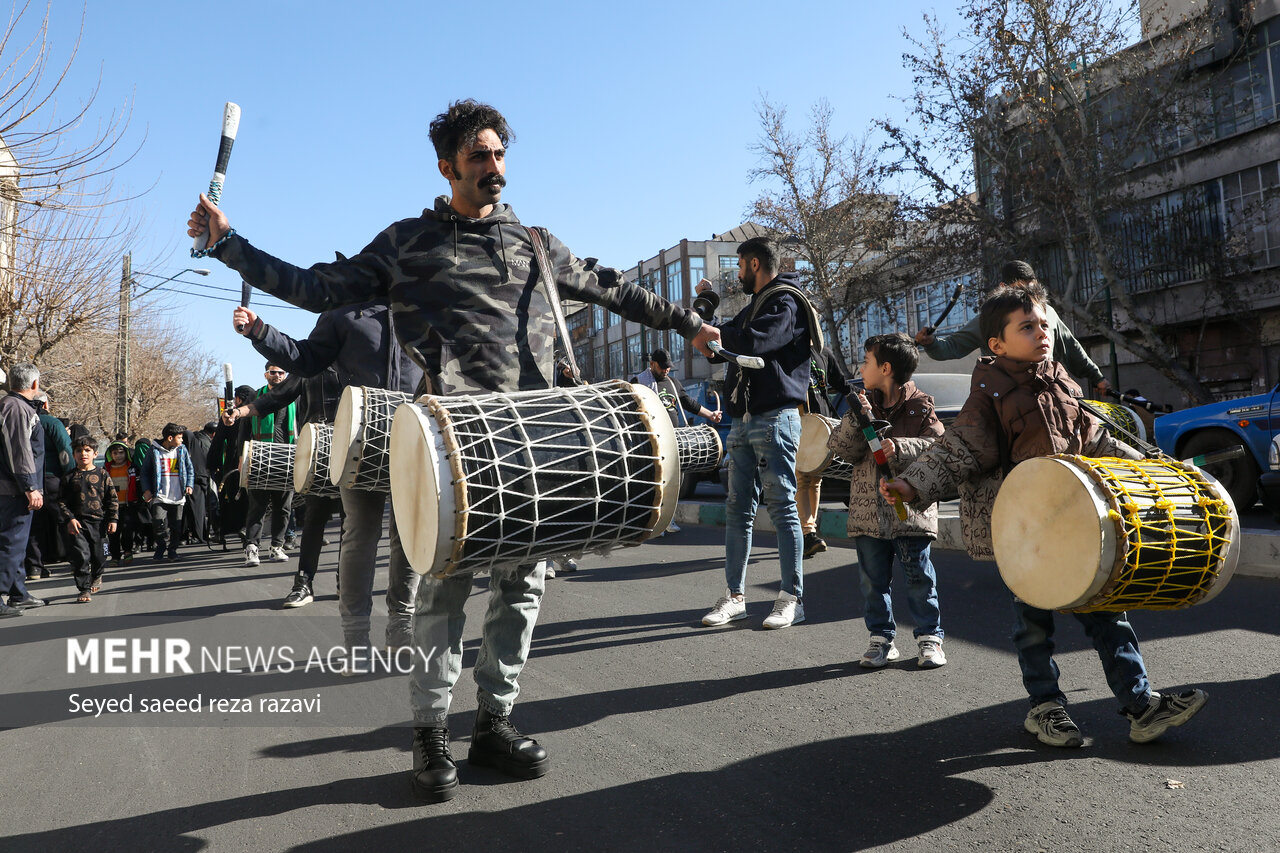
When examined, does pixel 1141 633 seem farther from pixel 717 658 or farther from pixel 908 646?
pixel 717 658

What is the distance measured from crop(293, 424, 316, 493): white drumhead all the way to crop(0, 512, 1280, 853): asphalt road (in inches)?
37.1

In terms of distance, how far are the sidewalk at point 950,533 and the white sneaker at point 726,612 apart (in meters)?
1.03

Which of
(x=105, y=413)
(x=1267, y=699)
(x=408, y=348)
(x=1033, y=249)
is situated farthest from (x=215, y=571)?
(x=105, y=413)

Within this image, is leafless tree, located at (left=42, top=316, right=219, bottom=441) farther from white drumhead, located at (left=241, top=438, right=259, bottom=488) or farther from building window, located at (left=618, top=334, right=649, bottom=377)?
building window, located at (left=618, top=334, right=649, bottom=377)

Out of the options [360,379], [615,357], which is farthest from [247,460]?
[615,357]

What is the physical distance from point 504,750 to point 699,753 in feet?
2.20

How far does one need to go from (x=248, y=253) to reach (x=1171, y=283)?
2526 centimetres

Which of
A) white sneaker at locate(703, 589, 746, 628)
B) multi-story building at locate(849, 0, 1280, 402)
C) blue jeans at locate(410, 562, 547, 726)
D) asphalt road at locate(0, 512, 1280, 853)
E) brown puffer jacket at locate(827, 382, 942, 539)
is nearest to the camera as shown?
asphalt road at locate(0, 512, 1280, 853)

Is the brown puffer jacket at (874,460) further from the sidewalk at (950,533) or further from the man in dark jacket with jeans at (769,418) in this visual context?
the sidewalk at (950,533)

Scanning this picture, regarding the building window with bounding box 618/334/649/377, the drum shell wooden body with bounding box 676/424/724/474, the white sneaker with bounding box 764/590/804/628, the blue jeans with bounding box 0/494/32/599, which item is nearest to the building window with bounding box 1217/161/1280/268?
the drum shell wooden body with bounding box 676/424/724/474

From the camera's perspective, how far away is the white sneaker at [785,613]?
5176 millimetres

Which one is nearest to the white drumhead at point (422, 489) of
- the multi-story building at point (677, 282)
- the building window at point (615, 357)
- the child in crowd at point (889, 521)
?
the child in crowd at point (889, 521)

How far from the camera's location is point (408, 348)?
326cm

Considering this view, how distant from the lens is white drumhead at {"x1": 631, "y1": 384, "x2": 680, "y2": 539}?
279cm
